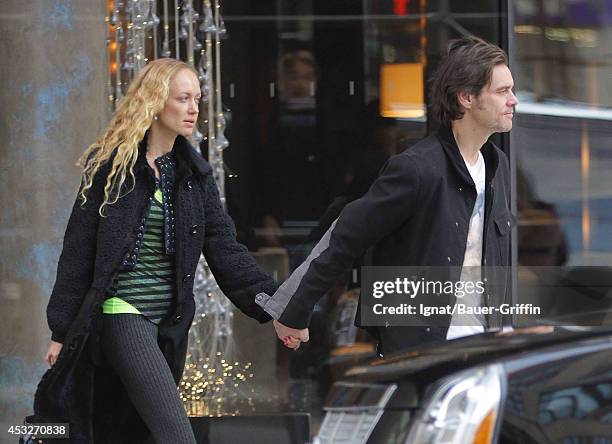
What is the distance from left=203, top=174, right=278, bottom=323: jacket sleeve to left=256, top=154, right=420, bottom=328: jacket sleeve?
0.42 metres

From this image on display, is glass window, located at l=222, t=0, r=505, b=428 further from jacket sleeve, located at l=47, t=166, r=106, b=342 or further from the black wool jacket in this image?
the black wool jacket

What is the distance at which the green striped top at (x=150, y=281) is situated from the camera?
5031mm

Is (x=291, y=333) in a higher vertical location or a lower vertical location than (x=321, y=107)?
lower

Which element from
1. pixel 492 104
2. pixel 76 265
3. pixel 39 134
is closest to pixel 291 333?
pixel 76 265

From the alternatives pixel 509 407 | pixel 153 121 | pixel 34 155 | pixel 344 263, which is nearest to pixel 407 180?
pixel 344 263

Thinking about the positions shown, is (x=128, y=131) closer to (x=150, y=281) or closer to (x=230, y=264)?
(x=150, y=281)

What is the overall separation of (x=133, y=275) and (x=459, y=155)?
1.25 m

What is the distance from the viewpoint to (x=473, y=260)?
493cm

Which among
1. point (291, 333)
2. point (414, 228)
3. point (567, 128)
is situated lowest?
point (291, 333)

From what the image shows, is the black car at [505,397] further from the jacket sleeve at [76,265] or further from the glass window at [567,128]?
the glass window at [567,128]

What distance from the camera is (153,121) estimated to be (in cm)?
527

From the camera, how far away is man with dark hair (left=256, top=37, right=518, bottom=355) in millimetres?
4824

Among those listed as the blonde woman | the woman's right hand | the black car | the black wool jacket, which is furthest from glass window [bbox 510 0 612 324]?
the black car

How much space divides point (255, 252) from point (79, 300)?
2.63 meters
